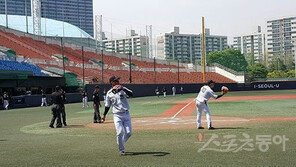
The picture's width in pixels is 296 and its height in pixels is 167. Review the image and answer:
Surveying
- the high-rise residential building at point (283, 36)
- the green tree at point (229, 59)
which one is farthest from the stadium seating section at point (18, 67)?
the high-rise residential building at point (283, 36)

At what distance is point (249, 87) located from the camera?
70688mm

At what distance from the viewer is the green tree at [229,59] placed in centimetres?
13150

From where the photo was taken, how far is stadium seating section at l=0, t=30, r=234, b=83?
57188 millimetres

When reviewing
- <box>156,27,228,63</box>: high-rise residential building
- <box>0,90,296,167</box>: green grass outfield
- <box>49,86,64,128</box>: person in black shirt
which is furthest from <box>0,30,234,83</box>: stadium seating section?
<box>156,27,228,63</box>: high-rise residential building

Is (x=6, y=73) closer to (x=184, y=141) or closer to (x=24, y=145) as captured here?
(x=24, y=145)

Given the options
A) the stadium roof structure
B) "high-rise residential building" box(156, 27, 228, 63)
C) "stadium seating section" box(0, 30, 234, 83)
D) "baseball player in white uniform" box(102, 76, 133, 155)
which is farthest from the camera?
"high-rise residential building" box(156, 27, 228, 63)

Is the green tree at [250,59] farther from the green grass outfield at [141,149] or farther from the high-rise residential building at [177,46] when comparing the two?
the green grass outfield at [141,149]

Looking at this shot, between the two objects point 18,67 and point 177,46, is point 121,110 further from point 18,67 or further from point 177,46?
point 177,46

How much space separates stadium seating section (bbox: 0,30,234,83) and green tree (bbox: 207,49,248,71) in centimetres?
4934

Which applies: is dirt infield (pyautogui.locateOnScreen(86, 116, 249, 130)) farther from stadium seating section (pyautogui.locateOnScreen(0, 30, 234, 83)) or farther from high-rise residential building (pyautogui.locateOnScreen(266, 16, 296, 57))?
high-rise residential building (pyautogui.locateOnScreen(266, 16, 296, 57))

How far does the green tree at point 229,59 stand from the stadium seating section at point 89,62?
162ft

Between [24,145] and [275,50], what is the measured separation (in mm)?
199319

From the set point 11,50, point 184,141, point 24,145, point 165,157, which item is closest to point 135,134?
point 184,141

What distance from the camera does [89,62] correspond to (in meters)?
Result: 68.8
